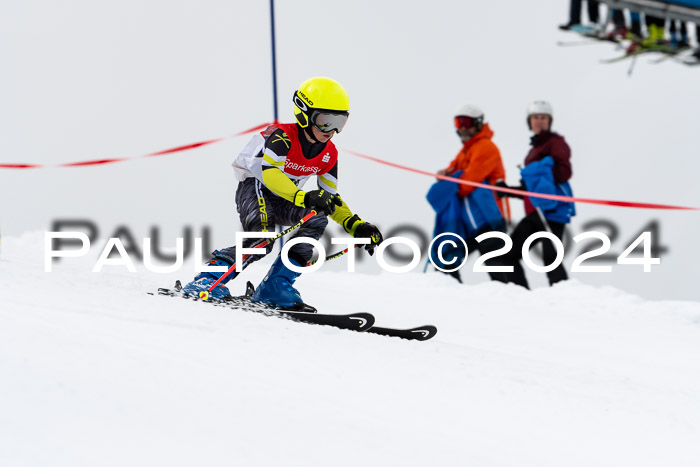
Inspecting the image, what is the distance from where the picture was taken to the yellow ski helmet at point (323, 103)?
4.45 metres

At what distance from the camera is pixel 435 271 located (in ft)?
28.4

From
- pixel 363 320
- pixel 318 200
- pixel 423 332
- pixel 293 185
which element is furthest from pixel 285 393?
pixel 423 332

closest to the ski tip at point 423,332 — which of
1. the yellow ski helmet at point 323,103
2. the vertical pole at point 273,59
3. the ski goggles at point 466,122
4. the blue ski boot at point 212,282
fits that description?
the blue ski boot at point 212,282

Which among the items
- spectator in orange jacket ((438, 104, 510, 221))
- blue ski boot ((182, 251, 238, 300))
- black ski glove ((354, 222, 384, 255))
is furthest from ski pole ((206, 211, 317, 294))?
spectator in orange jacket ((438, 104, 510, 221))

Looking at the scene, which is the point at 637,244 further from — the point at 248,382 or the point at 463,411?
the point at 248,382

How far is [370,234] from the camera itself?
456 centimetres

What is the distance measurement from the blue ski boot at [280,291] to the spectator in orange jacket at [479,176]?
387 centimetres

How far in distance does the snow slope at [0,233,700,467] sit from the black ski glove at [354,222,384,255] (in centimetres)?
57

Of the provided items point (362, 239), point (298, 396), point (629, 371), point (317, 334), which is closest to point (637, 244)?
point (629, 371)

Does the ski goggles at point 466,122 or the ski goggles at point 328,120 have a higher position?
the ski goggles at point 466,122

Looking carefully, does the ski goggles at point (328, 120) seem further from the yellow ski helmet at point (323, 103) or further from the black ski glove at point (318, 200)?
the black ski glove at point (318, 200)

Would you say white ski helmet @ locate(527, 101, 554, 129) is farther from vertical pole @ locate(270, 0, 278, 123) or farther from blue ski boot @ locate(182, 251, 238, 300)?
blue ski boot @ locate(182, 251, 238, 300)

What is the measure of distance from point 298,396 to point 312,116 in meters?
2.04

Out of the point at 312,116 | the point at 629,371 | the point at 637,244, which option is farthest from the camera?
the point at 637,244
